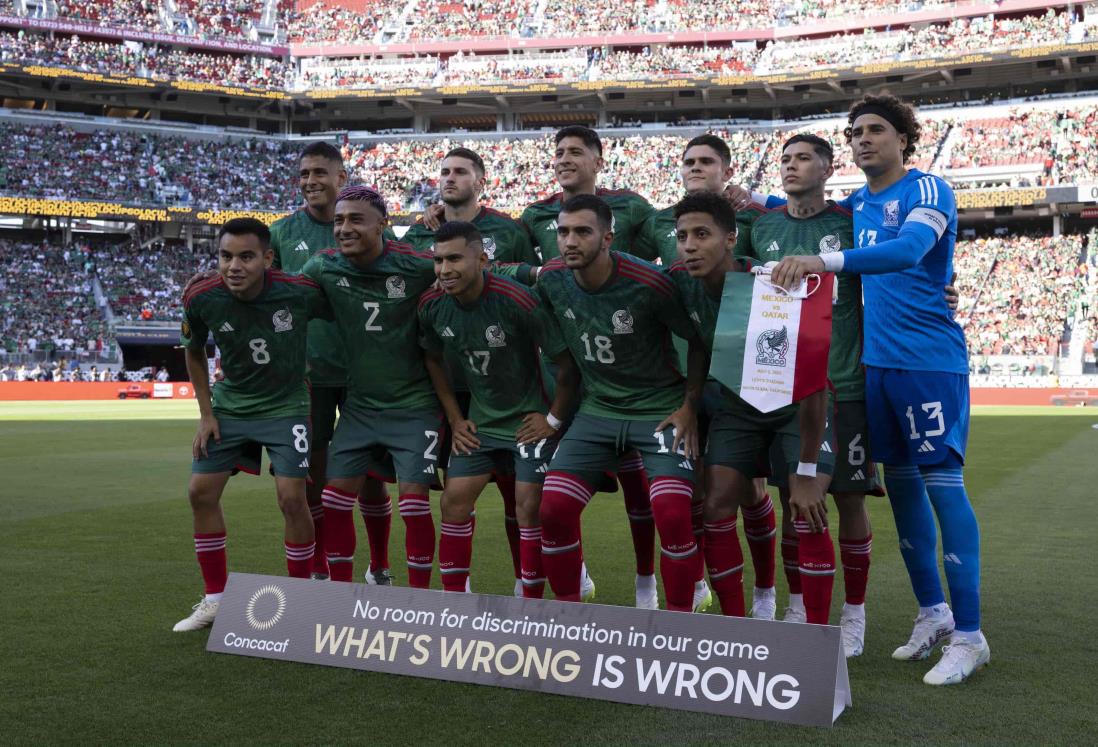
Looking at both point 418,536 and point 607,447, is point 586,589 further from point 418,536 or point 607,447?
point 607,447

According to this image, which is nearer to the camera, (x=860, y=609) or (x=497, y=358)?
(x=860, y=609)

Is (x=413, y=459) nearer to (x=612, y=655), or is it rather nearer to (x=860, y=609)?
(x=612, y=655)

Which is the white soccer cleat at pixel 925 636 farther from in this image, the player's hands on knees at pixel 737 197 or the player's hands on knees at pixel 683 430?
the player's hands on knees at pixel 737 197

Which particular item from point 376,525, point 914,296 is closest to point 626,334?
point 914,296

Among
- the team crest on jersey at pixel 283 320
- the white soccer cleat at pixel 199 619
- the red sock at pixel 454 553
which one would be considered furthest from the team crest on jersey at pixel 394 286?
the white soccer cleat at pixel 199 619

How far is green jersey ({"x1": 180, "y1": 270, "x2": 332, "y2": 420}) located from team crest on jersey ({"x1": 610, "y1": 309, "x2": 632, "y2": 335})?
1.75 metres

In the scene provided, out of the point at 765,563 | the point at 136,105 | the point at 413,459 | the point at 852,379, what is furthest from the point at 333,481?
the point at 136,105

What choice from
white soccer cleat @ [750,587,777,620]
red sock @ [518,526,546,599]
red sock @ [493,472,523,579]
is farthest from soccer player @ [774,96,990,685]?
red sock @ [493,472,523,579]

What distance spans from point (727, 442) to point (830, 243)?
116 cm

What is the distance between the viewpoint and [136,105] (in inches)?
2060

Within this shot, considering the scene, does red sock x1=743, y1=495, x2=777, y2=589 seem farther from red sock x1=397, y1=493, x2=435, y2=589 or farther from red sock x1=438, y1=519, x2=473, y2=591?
red sock x1=397, y1=493, x2=435, y2=589

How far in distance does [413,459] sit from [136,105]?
52776 millimetres

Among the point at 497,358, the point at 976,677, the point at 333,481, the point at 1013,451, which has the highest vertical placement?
the point at 497,358

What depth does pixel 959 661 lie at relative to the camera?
14.6 ft
